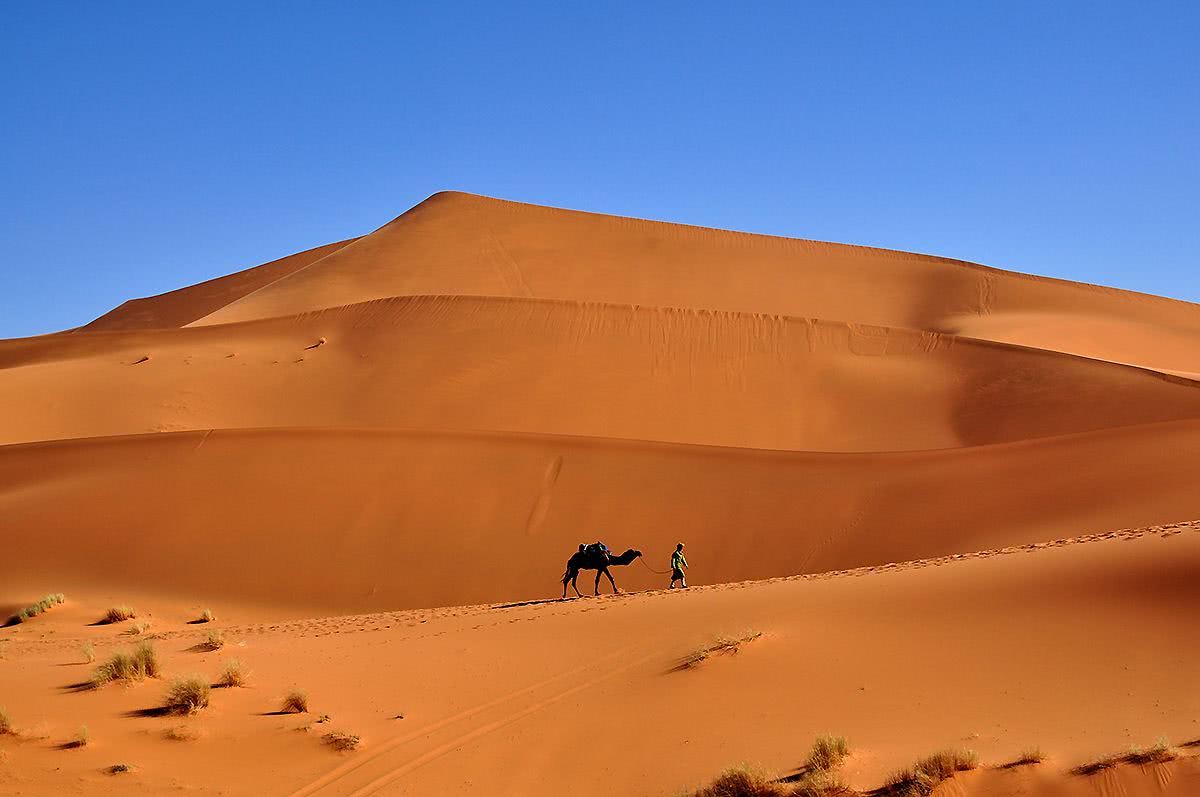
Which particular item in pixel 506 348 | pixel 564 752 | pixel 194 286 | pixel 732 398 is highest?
pixel 194 286

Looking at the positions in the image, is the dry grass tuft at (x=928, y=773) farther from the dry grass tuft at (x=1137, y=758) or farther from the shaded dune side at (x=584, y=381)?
the shaded dune side at (x=584, y=381)

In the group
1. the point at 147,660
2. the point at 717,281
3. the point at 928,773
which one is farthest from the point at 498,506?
the point at 717,281

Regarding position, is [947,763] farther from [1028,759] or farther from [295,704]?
[295,704]

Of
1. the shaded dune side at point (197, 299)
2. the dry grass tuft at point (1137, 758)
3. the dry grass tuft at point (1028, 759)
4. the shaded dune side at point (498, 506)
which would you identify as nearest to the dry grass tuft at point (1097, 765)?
the dry grass tuft at point (1137, 758)

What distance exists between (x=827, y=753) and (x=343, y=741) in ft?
14.0

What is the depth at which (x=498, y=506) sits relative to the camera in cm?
2383

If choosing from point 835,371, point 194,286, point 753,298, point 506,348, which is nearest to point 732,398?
point 835,371

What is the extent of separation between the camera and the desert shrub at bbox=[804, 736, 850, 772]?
8523 mm

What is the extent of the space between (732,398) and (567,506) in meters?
13.4

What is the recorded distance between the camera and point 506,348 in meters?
39.8

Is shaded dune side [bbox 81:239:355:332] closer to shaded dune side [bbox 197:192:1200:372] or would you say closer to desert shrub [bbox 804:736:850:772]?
shaded dune side [bbox 197:192:1200:372]

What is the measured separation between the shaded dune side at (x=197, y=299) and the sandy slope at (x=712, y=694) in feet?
233

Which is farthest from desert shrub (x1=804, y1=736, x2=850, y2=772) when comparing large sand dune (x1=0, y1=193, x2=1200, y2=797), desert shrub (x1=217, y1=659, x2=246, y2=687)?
desert shrub (x1=217, y1=659, x2=246, y2=687)

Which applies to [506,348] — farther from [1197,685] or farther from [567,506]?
[1197,685]
